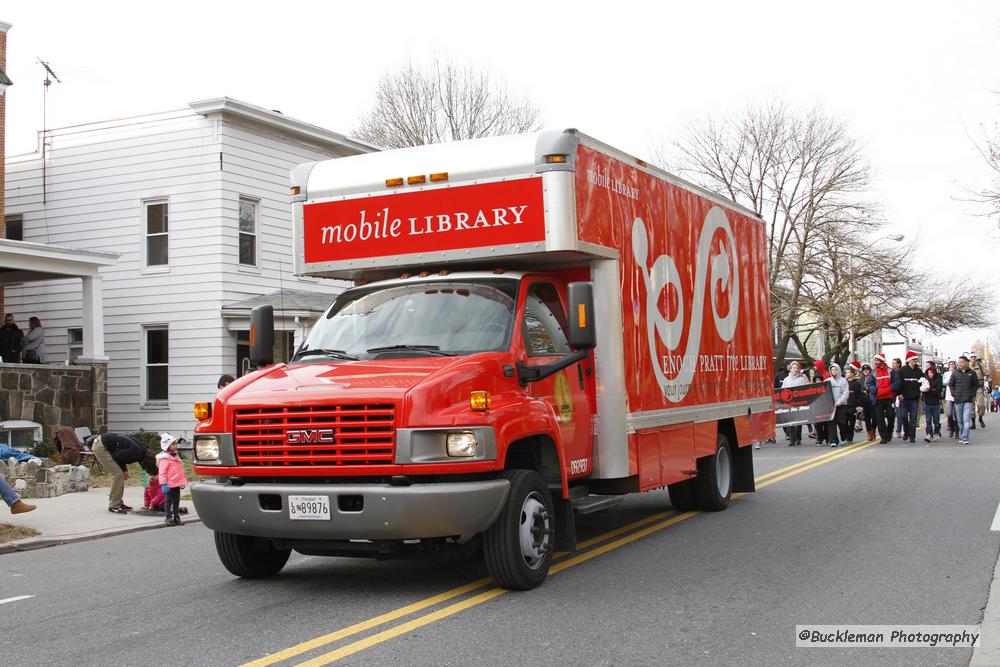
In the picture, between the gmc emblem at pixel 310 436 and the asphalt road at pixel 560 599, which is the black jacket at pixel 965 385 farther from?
the gmc emblem at pixel 310 436

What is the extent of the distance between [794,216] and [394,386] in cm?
3816

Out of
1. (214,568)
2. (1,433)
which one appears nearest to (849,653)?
(214,568)

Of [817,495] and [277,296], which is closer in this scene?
[817,495]

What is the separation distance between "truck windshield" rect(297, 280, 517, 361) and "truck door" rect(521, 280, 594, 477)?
0.23 m

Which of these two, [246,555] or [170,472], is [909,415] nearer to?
[170,472]

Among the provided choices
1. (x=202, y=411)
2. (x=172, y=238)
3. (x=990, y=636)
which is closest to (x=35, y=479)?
(x=202, y=411)

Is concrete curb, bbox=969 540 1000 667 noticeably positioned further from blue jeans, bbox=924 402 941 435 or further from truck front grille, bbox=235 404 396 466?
blue jeans, bbox=924 402 941 435

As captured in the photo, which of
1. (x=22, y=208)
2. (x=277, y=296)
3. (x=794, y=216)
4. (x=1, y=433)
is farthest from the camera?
(x=794, y=216)

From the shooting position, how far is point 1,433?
18.4 meters

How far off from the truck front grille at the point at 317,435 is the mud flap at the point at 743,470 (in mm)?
6609

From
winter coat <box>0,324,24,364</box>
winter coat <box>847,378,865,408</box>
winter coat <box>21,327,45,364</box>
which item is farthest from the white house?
A: winter coat <box>847,378,865,408</box>

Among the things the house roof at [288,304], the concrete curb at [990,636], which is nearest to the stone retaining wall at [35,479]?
the house roof at [288,304]

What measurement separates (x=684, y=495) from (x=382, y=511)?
543 centimetres

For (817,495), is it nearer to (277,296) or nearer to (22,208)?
(277,296)
